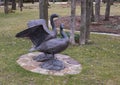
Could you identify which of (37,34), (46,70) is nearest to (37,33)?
(37,34)

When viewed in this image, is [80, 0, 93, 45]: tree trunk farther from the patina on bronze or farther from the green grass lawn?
the patina on bronze

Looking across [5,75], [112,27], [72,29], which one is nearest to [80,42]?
[72,29]

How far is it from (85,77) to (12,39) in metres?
5.07

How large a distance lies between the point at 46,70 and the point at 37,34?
95cm

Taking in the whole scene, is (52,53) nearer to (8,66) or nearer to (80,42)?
(8,66)

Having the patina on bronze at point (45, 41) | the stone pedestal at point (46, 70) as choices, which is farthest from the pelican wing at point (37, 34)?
the stone pedestal at point (46, 70)

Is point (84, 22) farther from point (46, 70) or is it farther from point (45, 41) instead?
point (46, 70)

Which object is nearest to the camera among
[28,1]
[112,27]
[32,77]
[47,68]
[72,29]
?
[32,77]

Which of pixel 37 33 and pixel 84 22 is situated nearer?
pixel 37 33

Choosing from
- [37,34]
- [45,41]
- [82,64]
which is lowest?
[82,64]

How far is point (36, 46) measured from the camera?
7531 mm

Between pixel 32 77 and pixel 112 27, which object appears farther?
pixel 112 27

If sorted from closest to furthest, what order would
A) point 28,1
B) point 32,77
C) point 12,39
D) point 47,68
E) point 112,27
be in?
point 32,77, point 47,68, point 12,39, point 112,27, point 28,1

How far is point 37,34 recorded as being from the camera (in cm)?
749
